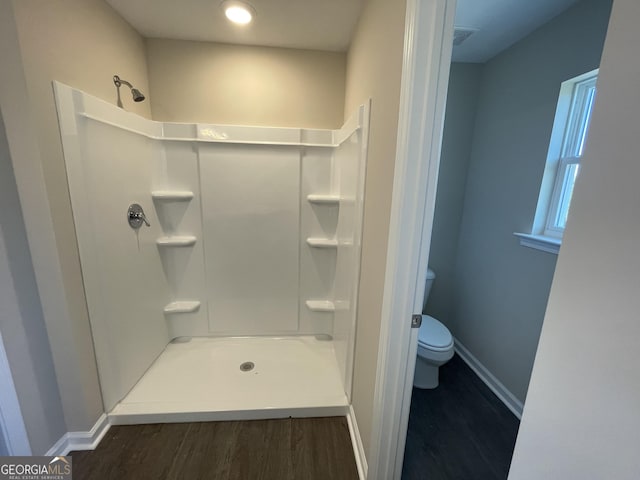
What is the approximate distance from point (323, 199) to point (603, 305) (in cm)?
178

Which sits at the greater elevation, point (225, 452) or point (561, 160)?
point (561, 160)

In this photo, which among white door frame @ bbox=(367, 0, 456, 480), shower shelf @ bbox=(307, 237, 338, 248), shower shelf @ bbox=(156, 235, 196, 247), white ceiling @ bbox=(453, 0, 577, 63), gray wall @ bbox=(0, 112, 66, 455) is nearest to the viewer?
white door frame @ bbox=(367, 0, 456, 480)

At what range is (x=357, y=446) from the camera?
1.38 meters

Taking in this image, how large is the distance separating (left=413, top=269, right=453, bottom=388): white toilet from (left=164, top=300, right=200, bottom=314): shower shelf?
1.76 m

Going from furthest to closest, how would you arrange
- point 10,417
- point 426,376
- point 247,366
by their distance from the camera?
point 247,366 → point 426,376 → point 10,417

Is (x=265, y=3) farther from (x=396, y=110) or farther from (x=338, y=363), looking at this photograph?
(x=338, y=363)

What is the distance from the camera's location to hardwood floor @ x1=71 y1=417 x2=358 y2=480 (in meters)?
1.28

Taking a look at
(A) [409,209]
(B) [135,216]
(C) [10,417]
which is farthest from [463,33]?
(C) [10,417]

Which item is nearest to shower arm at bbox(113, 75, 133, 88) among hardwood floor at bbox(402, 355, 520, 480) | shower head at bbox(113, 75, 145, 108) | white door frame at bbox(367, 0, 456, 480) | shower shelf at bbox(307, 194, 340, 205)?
shower head at bbox(113, 75, 145, 108)

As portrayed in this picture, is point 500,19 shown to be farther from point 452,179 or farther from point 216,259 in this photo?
point 216,259

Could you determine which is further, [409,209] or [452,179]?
[452,179]

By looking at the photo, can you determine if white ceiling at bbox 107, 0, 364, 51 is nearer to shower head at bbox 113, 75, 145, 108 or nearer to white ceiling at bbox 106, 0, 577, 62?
white ceiling at bbox 106, 0, 577, 62

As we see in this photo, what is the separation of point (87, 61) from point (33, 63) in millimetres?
349

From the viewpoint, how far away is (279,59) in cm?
199
